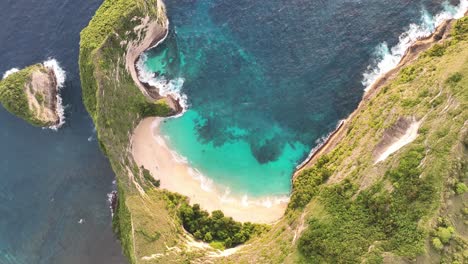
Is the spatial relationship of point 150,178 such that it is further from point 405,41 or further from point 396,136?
point 405,41

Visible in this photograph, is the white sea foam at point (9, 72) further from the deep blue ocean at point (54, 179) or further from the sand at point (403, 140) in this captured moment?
the sand at point (403, 140)

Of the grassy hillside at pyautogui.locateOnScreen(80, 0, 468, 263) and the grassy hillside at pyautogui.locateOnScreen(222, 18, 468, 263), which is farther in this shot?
the grassy hillside at pyautogui.locateOnScreen(80, 0, 468, 263)

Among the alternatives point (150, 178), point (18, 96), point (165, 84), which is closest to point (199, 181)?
point (150, 178)

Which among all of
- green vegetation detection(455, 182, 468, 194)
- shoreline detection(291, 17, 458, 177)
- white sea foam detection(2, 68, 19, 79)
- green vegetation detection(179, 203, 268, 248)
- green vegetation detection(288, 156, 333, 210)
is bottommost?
green vegetation detection(455, 182, 468, 194)

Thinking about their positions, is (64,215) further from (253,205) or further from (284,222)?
(284,222)

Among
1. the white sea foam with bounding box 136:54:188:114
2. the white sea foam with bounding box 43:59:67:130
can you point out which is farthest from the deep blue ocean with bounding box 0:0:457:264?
the white sea foam with bounding box 136:54:188:114

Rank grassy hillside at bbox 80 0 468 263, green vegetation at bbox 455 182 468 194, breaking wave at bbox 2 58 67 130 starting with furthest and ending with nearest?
breaking wave at bbox 2 58 67 130 → grassy hillside at bbox 80 0 468 263 → green vegetation at bbox 455 182 468 194

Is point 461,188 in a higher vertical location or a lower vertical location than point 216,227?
lower

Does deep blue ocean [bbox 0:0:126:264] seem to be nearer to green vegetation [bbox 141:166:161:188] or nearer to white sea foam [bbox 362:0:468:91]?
green vegetation [bbox 141:166:161:188]
